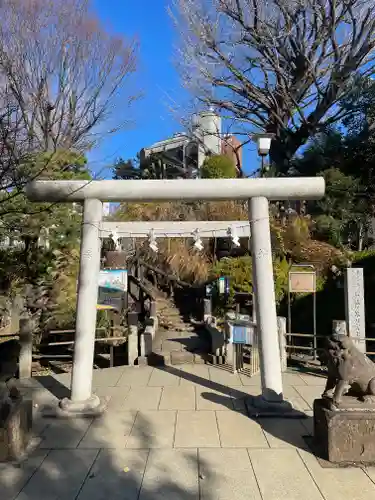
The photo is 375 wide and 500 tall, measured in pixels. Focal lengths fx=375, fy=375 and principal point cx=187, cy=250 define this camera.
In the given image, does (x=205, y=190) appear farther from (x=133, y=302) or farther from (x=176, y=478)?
(x=133, y=302)

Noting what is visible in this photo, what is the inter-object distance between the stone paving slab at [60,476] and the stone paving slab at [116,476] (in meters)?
0.09

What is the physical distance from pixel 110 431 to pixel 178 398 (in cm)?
148

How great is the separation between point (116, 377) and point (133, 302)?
6738mm

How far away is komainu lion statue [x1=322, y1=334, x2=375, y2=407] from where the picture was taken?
13.4ft

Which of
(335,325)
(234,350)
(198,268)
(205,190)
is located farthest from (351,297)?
(198,268)

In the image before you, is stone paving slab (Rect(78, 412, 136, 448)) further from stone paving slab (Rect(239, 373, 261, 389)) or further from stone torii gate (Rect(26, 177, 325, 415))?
stone paving slab (Rect(239, 373, 261, 389))

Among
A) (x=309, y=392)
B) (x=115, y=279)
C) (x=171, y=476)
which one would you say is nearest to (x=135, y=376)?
(x=309, y=392)

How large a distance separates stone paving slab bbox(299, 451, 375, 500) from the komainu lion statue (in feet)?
2.11

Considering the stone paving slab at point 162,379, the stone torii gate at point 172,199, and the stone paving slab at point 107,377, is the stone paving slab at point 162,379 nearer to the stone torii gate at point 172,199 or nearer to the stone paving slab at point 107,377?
the stone paving slab at point 107,377

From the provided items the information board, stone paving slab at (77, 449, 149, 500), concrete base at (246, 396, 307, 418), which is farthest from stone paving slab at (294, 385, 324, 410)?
the information board

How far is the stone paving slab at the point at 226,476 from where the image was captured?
348 cm

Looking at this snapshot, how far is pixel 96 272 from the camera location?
572 cm

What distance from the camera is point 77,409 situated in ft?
17.7

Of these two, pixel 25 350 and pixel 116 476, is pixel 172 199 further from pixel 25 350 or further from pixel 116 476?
pixel 25 350
